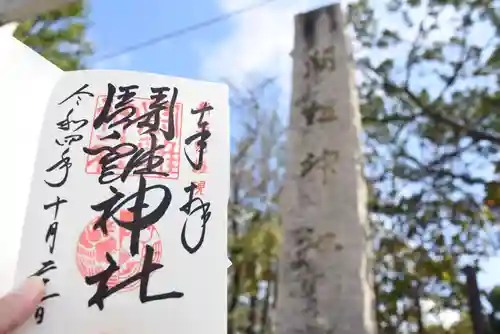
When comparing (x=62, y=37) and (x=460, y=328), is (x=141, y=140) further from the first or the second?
(x=460, y=328)

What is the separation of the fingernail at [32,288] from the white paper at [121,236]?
0.03ft

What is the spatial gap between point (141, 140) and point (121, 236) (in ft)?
0.43

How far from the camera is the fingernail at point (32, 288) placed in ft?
1.82

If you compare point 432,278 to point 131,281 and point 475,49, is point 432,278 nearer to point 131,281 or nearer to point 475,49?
point 475,49

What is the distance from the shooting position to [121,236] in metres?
0.61

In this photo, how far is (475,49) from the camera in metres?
4.84

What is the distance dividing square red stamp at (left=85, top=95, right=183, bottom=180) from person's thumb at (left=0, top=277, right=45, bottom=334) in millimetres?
149

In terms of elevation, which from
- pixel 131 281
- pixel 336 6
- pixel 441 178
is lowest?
pixel 131 281

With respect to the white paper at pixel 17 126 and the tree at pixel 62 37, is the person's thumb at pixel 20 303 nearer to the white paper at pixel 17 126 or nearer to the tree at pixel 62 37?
the white paper at pixel 17 126

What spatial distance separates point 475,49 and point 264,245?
3400 millimetres

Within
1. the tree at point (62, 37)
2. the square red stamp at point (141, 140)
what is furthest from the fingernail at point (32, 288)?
the tree at point (62, 37)

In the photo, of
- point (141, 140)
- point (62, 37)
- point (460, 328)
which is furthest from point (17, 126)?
point (460, 328)

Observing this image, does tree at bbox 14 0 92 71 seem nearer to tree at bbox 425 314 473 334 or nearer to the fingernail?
the fingernail

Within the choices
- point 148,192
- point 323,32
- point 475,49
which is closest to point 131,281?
point 148,192
